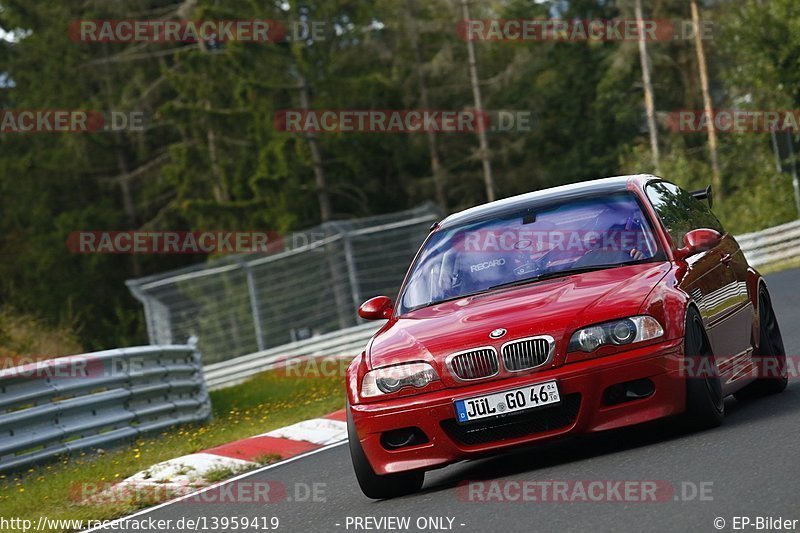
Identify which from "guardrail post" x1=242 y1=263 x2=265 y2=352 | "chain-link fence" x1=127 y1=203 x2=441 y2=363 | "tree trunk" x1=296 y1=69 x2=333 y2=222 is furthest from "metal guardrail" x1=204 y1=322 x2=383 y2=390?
"tree trunk" x1=296 y1=69 x2=333 y2=222

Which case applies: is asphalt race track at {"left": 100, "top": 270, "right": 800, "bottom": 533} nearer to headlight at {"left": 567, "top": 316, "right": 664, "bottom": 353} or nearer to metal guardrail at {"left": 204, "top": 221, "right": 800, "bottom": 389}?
headlight at {"left": 567, "top": 316, "right": 664, "bottom": 353}

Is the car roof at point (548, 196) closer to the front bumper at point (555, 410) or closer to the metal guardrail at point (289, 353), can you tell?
the front bumper at point (555, 410)

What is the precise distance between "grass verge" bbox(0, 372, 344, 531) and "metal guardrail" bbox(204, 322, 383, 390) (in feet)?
6.85

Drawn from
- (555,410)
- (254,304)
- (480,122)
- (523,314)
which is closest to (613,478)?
(555,410)

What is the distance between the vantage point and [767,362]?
31.2 feet

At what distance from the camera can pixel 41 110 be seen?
5884cm

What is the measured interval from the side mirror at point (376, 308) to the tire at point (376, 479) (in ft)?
3.74

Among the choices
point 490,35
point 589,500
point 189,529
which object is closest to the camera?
point 589,500

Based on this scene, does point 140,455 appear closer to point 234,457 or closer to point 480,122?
point 234,457

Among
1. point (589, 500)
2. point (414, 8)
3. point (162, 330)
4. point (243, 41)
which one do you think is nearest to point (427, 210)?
point (162, 330)

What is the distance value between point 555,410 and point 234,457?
4503mm

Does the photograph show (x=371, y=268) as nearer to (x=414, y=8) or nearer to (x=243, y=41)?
(x=243, y=41)

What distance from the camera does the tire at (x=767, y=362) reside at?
948 cm

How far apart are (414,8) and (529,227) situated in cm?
5017
